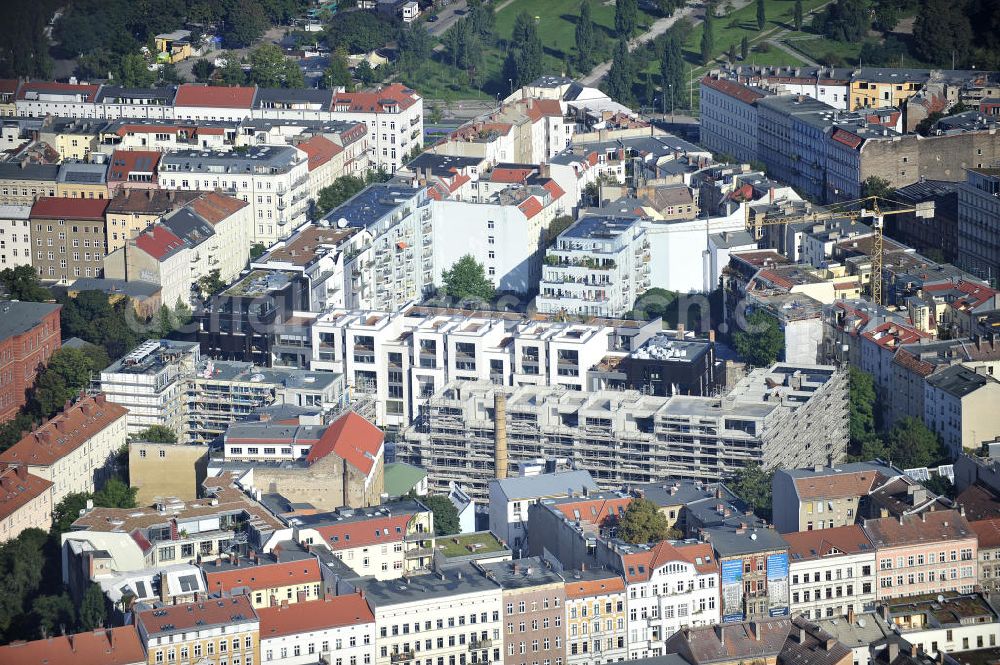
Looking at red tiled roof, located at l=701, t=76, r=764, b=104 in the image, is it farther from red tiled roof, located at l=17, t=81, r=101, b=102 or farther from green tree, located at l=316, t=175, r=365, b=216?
red tiled roof, located at l=17, t=81, r=101, b=102

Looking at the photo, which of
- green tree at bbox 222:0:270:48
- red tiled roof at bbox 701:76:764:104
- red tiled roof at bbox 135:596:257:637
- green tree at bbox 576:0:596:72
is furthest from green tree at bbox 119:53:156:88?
red tiled roof at bbox 135:596:257:637

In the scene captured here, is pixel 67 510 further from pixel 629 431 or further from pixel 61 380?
pixel 629 431

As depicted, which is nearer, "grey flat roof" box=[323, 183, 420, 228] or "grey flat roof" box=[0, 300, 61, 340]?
"grey flat roof" box=[0, 300, 61, 340]

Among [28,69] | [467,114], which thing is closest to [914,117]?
[467,114]

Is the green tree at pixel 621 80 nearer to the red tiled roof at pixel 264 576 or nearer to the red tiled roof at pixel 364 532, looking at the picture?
the red tiled roof at pixel 364 532

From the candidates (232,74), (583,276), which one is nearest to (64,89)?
(232,74)
